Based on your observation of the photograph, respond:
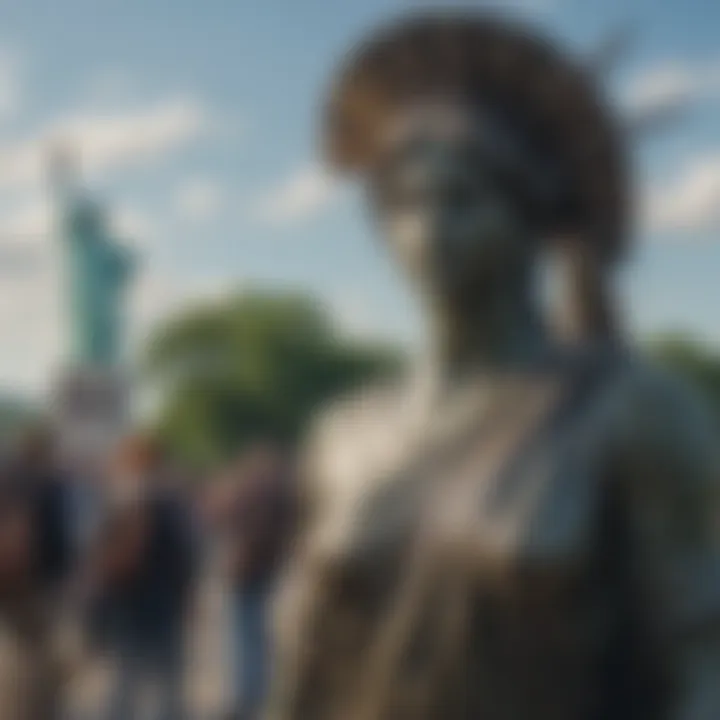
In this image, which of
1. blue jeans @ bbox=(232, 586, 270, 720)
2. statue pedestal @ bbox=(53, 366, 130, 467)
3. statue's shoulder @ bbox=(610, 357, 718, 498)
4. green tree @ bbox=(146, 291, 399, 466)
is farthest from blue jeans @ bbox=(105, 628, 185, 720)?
green tree @ bbox=(146, 291, 399, 466)

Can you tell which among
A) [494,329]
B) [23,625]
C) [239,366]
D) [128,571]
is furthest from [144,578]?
[239,366]

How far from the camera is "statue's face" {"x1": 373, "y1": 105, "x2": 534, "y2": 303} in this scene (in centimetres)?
250

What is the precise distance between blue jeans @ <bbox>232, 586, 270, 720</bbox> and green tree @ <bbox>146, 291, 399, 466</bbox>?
21.2 meters

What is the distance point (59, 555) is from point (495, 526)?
3862 mm

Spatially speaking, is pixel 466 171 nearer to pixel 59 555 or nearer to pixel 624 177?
pixel 624 177

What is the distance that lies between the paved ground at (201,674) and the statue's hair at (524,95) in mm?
3920

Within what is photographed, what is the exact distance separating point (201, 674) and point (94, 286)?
23248mm

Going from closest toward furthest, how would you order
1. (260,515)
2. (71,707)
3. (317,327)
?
(260,515), (71,707), (317,327)

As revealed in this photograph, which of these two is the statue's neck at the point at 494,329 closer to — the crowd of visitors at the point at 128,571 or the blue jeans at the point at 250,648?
the crowd of visitors at the point at 128,571

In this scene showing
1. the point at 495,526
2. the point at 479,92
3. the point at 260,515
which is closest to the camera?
the point at 495,526

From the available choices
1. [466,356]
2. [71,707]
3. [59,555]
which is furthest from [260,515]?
[466,356]

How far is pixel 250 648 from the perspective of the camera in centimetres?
639

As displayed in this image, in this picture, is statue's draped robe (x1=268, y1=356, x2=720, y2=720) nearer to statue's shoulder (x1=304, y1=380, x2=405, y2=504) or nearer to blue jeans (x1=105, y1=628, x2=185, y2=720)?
statue's shoulder (x1=304, y1=380, x2=405, y2=504)

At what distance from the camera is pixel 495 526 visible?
7.83 ft
